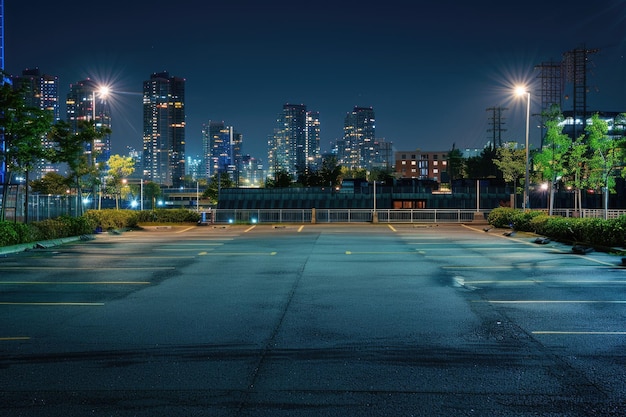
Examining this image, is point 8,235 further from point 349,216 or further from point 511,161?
point 511,161

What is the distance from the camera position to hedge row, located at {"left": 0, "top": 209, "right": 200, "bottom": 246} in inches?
954

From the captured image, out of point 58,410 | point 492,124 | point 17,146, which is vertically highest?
point 492,124

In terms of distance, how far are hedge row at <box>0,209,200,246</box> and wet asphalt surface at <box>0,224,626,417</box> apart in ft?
23.3

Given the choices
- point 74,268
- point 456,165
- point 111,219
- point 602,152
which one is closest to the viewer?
Answer: point 74,268

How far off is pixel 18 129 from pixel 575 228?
83.3 ft

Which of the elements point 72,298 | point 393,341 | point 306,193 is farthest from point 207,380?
point 306,193

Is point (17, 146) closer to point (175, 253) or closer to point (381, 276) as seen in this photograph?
point (175, 253)

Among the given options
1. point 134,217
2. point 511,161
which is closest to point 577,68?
point 511,161

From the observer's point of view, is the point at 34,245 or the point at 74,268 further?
the point at 34,245

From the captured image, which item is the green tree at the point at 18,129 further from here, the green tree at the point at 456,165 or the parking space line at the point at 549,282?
the green tree at the point at 456,165

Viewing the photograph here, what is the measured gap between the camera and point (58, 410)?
228 inches

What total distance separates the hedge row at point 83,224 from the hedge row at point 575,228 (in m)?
23.9

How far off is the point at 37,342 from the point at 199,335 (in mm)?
2337

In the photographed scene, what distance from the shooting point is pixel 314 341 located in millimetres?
8516
